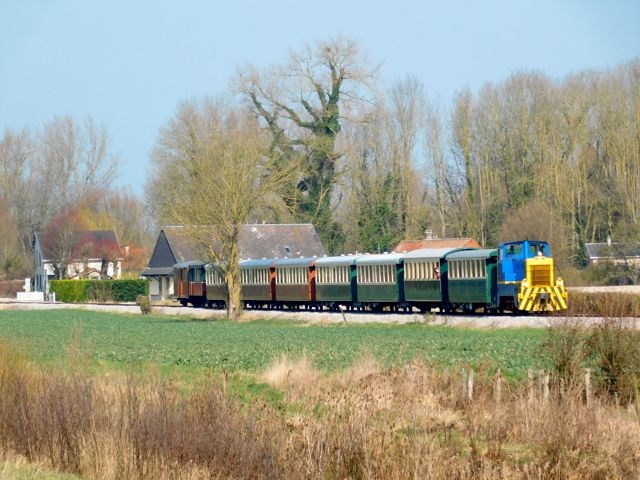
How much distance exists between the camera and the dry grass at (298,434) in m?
12.9

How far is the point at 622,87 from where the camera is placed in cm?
6969

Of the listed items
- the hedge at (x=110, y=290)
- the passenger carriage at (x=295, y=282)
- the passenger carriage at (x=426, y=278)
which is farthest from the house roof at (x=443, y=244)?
the hedge at (x=110, y=290)

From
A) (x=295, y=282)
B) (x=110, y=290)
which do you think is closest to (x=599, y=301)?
(x=295, y=282)

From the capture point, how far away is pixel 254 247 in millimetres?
74625

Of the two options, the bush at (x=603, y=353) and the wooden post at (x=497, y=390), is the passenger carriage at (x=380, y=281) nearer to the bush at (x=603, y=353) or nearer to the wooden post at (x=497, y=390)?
the bush at (x=603, y=353)

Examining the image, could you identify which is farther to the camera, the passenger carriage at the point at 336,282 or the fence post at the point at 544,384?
the passenger carriage at the point at 336,282

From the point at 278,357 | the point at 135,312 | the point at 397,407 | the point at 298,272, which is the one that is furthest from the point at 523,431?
the point at 135,312

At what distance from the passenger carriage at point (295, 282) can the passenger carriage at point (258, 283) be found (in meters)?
0.43

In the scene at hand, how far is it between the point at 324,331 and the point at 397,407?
22.9 metres

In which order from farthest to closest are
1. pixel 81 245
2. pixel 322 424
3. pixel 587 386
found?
pixel 81 245 < pixel 587 386 < pixel 322 424

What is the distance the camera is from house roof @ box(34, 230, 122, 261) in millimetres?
97812

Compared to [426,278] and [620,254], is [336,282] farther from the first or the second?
[620,254]

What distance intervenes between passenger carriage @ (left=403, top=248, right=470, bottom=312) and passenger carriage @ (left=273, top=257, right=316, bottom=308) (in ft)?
24.8

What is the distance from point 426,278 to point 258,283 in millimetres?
14954
